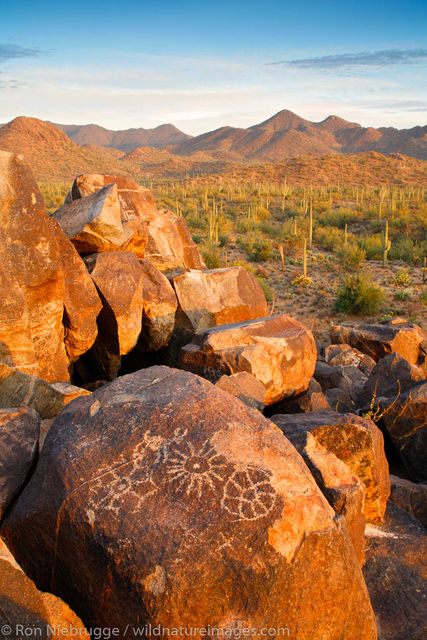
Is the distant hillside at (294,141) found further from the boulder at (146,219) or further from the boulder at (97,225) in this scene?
the boulder at (97,225)

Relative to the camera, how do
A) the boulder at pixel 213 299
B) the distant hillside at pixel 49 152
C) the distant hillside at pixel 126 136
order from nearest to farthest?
the boulder at pixel 213 299
the distant hillside at pixel 49 152
the distant hillside at pixel 126 136

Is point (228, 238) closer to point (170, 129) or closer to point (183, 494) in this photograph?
point (183, 494)

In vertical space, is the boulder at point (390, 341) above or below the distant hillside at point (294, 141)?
below

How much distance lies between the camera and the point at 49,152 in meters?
60.6

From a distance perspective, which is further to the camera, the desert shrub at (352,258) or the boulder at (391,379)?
the desert shrub at (352,258)

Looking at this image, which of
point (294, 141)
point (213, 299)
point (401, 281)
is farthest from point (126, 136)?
point (213, 299)

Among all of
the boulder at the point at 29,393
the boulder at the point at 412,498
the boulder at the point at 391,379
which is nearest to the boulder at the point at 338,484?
the boulder at the point at 412,498

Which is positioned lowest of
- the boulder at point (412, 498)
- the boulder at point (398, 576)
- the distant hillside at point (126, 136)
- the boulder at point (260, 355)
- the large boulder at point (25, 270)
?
the boulder at point (412, 498)

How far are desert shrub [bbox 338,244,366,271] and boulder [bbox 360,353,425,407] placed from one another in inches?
418

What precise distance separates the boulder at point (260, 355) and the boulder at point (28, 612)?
3.32 m

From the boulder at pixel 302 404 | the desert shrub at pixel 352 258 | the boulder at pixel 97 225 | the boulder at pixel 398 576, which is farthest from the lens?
the desert shrub at pixel 352 258

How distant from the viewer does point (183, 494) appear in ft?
8.07

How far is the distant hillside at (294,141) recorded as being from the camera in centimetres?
8825

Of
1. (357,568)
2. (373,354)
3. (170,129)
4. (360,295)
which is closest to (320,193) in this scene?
(360,295)
